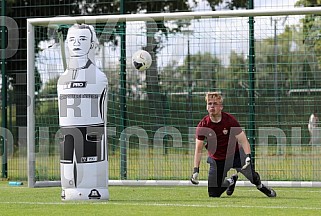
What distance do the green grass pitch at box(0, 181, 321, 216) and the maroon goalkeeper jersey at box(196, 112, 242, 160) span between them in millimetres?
667

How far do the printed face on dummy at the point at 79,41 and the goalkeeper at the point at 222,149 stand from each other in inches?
72.9

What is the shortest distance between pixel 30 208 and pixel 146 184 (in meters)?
4.02

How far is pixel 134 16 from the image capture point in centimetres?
1338

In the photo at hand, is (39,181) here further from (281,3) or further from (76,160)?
(281,3)

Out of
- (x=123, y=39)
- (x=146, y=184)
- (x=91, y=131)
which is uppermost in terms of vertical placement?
(x=123, y=39)

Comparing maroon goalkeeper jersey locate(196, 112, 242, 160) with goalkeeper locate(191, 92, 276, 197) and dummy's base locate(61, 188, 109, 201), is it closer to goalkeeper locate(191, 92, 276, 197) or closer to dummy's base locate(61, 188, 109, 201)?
goalkeeper locate(191, 92, 276, 197)

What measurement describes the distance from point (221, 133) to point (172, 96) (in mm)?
6374

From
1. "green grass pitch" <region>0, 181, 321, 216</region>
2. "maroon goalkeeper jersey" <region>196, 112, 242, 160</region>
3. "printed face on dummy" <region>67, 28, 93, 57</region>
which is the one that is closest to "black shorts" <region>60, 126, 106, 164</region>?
"green grass pitch" <region>0, 181, 321, 216</region>

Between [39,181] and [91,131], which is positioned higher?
[91,131]

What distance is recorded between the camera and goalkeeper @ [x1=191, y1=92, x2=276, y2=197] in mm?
11297

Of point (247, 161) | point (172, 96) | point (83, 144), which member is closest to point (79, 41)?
point (83, 144)

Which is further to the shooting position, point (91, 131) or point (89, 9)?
point (89, 9)

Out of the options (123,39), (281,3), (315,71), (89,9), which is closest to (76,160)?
(123,39)

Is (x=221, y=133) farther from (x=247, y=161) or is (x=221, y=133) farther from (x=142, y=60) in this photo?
(x=142, y=60)
